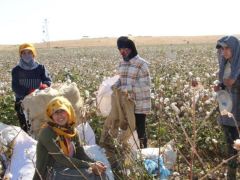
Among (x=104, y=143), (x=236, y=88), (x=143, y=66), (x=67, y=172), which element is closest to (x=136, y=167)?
(x=67, y=172)

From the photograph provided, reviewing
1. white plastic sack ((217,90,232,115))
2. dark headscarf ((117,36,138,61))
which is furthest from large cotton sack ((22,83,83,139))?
white plastic sack ((217,90,232,115))

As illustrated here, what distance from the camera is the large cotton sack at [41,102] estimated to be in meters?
5.30

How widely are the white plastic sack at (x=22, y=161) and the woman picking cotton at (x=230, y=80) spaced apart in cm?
176

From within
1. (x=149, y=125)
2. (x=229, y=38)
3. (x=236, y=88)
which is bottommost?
(x=149, y=125)

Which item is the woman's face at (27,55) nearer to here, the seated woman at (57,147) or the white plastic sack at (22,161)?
the white plastic sack at (22,161)

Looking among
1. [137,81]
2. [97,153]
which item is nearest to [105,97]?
→ [137,81]

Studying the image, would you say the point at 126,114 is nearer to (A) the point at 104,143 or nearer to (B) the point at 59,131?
(A) the point at 104,143

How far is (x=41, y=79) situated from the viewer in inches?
240

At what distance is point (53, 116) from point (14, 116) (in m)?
3.46

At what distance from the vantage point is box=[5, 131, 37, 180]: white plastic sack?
4.56m

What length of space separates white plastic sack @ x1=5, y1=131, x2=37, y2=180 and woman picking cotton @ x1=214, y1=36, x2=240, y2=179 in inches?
69.2

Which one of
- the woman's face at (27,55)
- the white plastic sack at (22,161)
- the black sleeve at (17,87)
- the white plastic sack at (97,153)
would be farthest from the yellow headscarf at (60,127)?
the black sleeve at (17,87)

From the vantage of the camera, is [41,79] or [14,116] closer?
[41,79]

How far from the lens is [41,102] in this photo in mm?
5301
